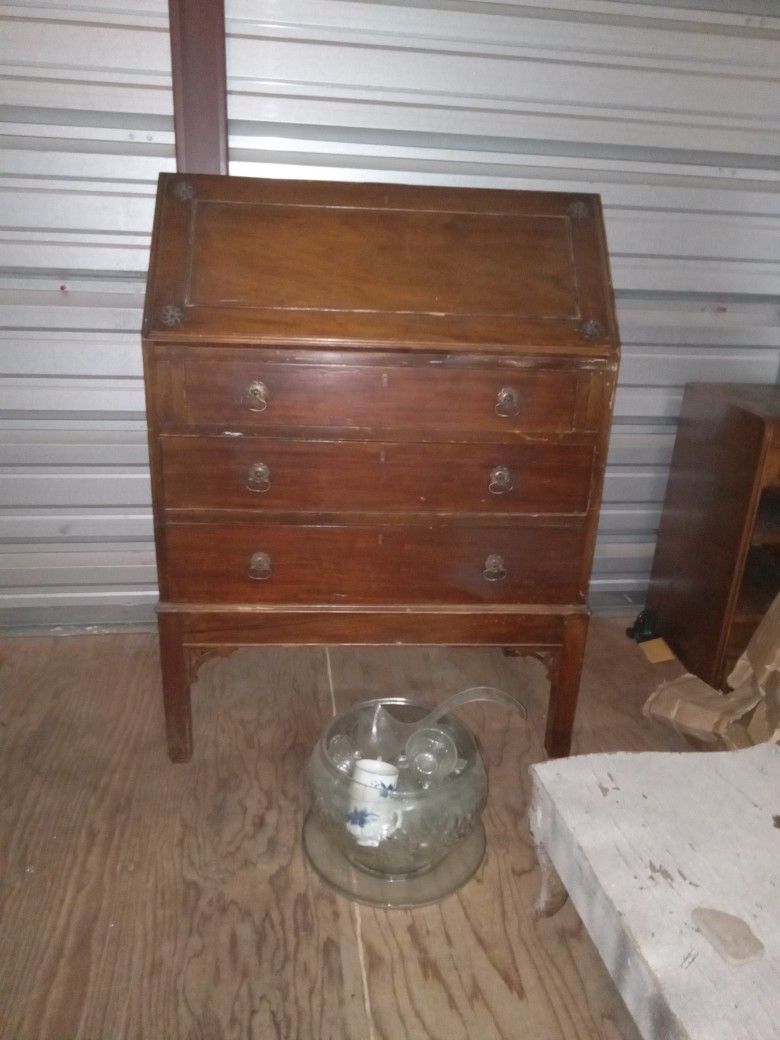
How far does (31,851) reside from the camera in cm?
184

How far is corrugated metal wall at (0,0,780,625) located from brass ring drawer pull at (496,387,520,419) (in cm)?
109

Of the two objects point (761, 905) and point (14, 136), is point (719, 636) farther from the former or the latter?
point (14, 136)

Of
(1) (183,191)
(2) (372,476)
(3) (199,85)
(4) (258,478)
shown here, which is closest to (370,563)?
(2) (372,476)

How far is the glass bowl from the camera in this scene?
5.45 feet

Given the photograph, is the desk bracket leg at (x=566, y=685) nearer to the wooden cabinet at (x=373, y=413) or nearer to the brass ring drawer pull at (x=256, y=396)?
the wooden cabinet at (x=373, y=413)

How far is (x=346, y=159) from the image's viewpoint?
2467 millimetres

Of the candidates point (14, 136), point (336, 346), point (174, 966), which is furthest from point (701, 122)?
point (174, 966)

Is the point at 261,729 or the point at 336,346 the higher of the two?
the point at 336,346

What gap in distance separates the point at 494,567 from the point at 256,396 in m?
0.74

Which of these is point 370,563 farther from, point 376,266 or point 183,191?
point 183,191

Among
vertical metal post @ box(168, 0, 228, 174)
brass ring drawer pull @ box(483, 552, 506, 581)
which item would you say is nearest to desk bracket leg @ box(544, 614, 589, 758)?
brass ring drawer pull @ box(483, 552, 506, 581)

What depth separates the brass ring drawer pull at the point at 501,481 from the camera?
188 cm

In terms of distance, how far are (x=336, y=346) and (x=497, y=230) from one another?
1.90ft

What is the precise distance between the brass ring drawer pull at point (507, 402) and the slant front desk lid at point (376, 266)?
11 centimetres
